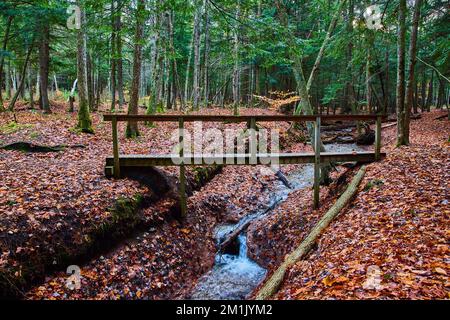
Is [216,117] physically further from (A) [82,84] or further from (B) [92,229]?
(A) [82,84]

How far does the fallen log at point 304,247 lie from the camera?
5.03m

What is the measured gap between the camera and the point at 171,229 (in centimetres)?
797

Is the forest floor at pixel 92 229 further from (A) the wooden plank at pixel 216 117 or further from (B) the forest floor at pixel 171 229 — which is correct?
(A) the wooden plank at pixel 216 117

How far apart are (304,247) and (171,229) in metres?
3.55

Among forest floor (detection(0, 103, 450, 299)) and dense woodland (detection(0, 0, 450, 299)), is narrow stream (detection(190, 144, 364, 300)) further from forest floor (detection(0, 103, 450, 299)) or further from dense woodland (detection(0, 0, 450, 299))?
forest floor (detection(0, 103, 450, 299))

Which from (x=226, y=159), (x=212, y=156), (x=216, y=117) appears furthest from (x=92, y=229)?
(x=216, y=117)

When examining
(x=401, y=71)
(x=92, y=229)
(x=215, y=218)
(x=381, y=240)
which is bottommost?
(x=215, y=218)

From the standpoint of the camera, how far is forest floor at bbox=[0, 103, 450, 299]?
4.75m

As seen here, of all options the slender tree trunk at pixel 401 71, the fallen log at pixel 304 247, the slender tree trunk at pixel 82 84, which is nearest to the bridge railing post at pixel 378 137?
the fallen log at pixel 304 247

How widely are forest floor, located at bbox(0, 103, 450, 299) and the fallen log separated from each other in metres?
0.18

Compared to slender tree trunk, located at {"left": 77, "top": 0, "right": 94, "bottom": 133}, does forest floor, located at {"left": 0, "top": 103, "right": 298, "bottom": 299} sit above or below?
below

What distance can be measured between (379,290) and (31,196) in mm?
6554

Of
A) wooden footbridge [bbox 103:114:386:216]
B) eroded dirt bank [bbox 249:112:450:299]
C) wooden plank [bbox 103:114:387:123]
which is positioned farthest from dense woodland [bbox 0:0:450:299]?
wooden plank [bbox 103:114:387:123]

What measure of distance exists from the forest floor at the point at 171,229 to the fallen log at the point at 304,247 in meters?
0.18
